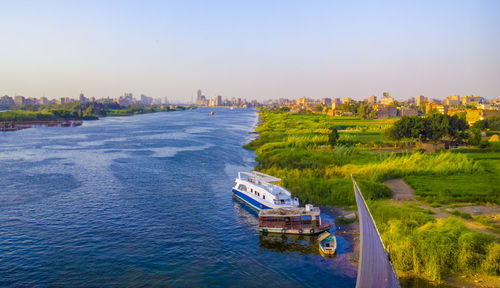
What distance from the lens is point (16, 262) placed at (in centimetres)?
2423

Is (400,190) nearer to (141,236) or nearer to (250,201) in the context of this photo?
(250,201)

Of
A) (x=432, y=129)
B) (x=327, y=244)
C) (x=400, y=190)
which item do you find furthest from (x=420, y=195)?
(x=432, y=129)

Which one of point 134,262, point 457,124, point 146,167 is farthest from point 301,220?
point 457,124

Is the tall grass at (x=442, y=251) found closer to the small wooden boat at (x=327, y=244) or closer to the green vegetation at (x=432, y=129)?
the small wooden boat at (x=327, y=244)

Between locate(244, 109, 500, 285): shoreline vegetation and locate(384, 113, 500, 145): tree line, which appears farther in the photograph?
locate(384, 113, 500, 145): tree line

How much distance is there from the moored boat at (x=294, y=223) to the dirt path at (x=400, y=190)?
1026 centimetres

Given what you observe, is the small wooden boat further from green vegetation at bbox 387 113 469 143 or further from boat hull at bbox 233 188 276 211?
green vegetation at bbox 387 113 469 143

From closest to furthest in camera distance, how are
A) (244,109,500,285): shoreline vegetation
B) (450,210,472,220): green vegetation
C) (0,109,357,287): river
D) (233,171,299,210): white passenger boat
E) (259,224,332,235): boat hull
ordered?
1. (244,109,500,285): shoreline vegetation
2. (0,109,357,287): river
3. (450,210,472,220): green vegetation
4. (259,224,332,235): boat hull
5. (233,171,299,210): white passenger boat

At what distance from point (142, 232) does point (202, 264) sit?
8.35 m

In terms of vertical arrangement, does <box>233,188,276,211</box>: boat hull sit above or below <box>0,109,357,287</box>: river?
above

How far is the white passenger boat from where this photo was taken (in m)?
32.9

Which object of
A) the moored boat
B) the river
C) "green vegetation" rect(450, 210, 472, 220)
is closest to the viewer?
the river

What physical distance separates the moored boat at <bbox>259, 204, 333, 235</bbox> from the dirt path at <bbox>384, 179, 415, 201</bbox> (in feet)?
33.7

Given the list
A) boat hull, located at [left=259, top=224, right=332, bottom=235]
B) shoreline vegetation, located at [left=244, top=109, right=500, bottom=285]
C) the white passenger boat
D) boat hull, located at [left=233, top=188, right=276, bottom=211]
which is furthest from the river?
shoreline vegetation, located at [left=244, top=109, right=500, bottom=285]
